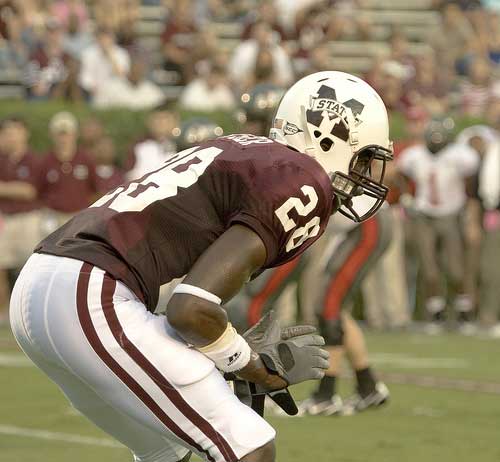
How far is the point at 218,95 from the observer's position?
Result: 50.0 feet

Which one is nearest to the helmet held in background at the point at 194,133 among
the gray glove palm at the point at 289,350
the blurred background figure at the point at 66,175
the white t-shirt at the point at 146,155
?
the gray glove palm at the point at 289,350

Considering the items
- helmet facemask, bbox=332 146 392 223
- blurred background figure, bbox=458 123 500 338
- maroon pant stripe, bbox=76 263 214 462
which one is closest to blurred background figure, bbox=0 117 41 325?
blurred background figure, bbox=458 123 500 338

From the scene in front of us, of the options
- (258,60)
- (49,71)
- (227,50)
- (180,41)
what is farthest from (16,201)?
(227,50)

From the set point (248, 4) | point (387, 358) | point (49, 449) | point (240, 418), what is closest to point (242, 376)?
point (240, 418)

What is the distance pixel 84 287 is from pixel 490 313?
10.8 metres

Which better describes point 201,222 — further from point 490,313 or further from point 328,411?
point 490,313

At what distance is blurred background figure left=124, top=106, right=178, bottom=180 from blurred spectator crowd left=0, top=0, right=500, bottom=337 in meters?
0.02

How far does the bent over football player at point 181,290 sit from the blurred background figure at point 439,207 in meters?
10.2

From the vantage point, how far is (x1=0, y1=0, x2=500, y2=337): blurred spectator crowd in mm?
13102

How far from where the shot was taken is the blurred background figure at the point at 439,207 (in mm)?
14055

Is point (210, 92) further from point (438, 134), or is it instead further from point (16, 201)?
point (16, 201)

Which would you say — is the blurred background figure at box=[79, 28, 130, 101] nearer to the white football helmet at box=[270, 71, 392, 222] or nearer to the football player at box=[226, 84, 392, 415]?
the football player at box=[226, 84, 392, 415]

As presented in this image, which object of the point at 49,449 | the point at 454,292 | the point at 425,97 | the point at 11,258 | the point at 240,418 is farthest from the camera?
the point at 425,97

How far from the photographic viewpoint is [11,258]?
13383 mm
